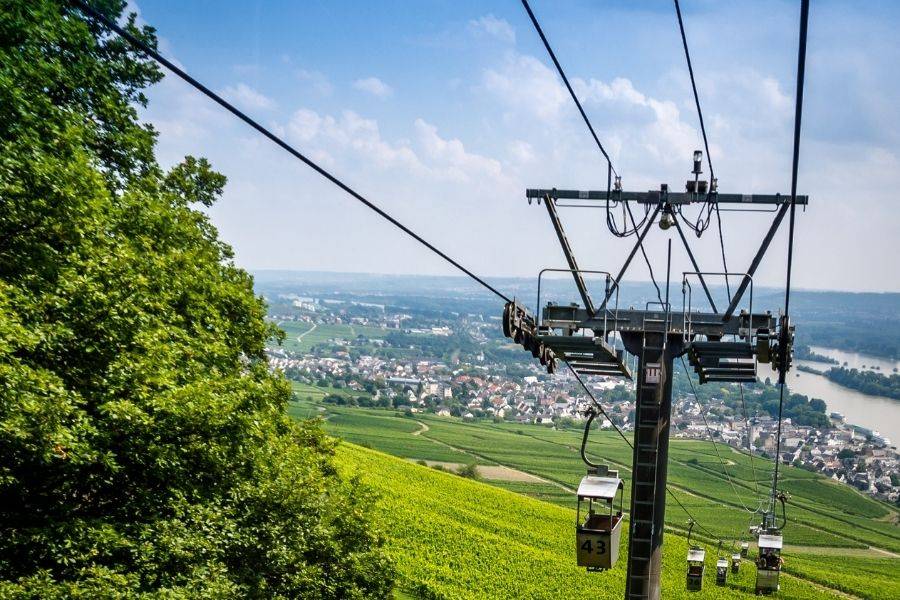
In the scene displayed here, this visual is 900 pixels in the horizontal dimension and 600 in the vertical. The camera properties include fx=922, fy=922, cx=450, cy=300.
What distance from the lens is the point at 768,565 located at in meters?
23.8

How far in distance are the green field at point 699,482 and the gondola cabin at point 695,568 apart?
97.0ft

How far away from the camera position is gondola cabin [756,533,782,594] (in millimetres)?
22953

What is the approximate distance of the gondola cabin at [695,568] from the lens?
28.3 metres

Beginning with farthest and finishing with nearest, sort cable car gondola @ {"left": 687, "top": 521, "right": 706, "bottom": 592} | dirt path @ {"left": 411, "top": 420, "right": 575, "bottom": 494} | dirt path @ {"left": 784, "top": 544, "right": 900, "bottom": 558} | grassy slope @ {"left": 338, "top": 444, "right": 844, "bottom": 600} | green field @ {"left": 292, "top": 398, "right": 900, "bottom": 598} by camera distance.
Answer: dirt path @ {"left": 411, "top": 420, "right": 575, "bottom": 494} → dirt path @ {"left": 784, "top": 544, "right": 900, "bottom": 558} → green field @ {"left": 292, "top": 398, "right": 900, "bottom": 598} → grassy slope @ {"left": 338, "top": 444, "right": 844, "bottom": 600} → cable car gondola @ {"left": 687, "top": 521, "right": 706, "bottom": 592}

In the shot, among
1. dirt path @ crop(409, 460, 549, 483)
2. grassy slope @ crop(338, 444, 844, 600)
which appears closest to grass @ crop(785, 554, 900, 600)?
grassy slope @ crop(338, 444, 844, 600)

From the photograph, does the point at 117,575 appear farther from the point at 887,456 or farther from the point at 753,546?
the point at 887,456

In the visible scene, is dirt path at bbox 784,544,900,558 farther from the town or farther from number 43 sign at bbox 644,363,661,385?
number 43 sign at bbox 644,363,661,385

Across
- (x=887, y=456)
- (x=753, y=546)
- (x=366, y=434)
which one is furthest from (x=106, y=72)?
(x=887, y=456)

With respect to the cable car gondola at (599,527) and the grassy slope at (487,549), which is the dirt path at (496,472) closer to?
Answer: the grassy slope at (487,549)

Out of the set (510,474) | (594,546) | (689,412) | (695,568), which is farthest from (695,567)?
(689,412)

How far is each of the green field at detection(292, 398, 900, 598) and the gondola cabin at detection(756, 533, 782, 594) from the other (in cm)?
3490

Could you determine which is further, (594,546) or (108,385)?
(108,385)

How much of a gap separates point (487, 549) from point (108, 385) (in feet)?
109

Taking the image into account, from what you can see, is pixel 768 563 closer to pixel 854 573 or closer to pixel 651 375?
pixel 651 375
